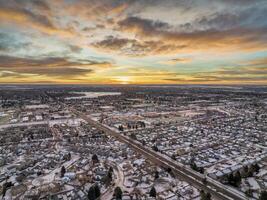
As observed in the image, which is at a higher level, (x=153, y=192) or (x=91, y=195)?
(x=91, y=195)

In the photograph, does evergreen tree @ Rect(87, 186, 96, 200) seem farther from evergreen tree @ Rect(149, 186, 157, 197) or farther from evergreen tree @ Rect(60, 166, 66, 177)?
evergreen tree @ Rect(60, 166, 66, 177)

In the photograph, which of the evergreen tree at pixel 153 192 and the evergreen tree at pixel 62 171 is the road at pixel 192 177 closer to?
the evergreen tree at pixel 153 192

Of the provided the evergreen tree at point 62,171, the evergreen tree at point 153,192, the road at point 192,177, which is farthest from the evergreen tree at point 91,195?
the road at point 192,177

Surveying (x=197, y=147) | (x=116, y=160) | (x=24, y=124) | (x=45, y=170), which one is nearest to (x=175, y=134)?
(x=197, y=147)

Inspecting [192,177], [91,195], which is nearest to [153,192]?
[91,195]

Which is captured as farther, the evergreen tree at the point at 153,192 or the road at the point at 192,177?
the road at the point at 192,177

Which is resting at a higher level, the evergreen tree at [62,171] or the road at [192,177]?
the evergreen tree at [62,171]

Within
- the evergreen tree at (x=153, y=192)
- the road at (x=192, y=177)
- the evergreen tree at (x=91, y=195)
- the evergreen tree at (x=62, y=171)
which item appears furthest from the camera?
the evergreen tree at (x=62, y=171)

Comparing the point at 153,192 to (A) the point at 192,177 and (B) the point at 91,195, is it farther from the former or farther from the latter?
(A) the point at 192,177

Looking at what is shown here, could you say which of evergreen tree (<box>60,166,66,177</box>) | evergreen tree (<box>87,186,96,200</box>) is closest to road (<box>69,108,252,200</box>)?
evergreen tree (<box>87,186,96,200</box>)

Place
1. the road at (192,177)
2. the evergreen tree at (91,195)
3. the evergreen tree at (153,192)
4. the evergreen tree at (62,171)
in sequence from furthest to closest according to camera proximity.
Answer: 1. the evergreen tree at (62,171)
2. the road at (192,177)
3. the evergreen tree at (153,192)
4. the evergreen tree at (91,195)

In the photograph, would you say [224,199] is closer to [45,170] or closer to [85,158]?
[85,158]
